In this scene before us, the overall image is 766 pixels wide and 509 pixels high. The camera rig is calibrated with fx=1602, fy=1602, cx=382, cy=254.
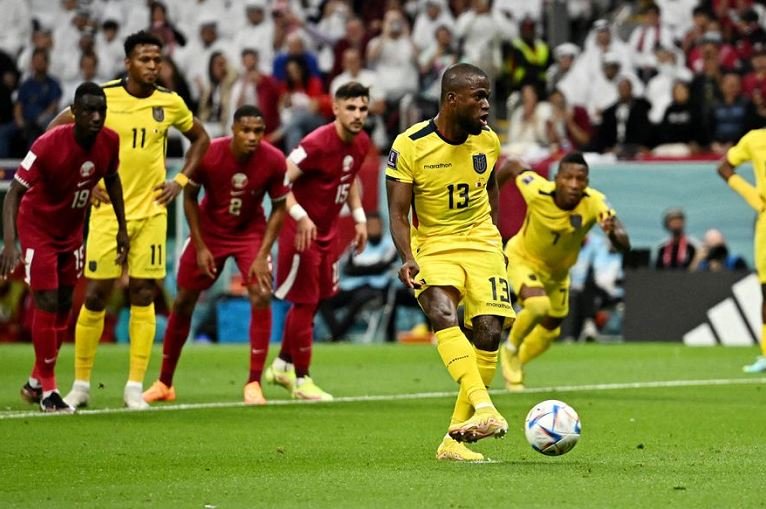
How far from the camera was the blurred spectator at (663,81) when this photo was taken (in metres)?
25.6

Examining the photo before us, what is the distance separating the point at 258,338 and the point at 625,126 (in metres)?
12.3

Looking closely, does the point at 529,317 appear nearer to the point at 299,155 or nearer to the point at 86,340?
the point at 299,155

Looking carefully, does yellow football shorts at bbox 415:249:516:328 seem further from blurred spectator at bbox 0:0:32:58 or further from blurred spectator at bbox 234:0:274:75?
blurred spectator at bbox 0:0:32:58

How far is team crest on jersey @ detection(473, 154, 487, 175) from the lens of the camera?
992 centimetres

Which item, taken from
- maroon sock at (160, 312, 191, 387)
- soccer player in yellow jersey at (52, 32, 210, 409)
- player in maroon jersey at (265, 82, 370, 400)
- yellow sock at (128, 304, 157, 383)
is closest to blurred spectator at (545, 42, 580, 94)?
player in maroon jersey at (265, 82, 370, 400)

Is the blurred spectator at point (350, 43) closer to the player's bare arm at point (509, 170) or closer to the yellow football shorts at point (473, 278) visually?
the player's bare arm at point (509, 170)

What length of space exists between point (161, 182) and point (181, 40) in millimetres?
15917

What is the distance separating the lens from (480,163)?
9.95 metres

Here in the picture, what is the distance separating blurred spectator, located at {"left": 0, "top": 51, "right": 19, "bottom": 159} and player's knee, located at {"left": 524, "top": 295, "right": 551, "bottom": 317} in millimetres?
14120

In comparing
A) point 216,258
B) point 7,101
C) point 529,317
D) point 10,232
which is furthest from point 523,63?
point 10,232

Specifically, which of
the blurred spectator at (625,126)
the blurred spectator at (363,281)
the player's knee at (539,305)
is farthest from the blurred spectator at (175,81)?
the player's knee at (539,305)

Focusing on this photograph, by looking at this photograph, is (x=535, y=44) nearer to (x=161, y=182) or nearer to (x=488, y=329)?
(x=161, y=182)

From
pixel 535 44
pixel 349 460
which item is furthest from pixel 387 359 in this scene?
pixel 349 460

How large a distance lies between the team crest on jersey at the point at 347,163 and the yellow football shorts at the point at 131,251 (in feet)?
6.48
